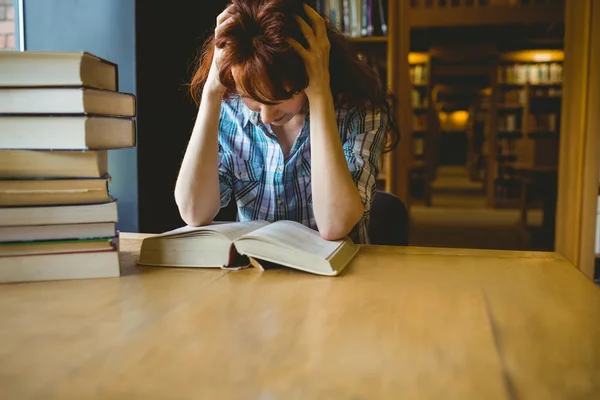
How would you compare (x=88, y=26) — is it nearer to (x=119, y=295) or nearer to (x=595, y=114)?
(x=119, y=295)

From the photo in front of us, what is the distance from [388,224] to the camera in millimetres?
1431

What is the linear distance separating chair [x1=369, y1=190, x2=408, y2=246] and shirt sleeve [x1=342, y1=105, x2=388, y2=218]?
0.18 metres

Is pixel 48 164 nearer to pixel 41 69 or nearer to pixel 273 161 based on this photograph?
pixel 41 69

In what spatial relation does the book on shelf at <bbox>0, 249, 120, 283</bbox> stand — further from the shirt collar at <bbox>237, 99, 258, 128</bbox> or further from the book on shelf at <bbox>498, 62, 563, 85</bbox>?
the book on shelf at <bbox>498, 62, 563, 85</bbox>

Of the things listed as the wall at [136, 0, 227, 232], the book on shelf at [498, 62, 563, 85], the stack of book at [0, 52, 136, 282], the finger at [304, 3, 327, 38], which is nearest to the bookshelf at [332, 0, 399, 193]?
the wall at [136, 0, 227, 232]

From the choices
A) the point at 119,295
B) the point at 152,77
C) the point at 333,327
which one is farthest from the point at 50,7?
the point at 333,327

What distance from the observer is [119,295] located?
727 mm

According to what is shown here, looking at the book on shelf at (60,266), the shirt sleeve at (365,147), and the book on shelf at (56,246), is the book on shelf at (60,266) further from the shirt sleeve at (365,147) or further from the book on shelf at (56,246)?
the shirt sleeve at (365,147)

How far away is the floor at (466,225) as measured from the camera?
13.4 feet

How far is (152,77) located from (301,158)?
537 millimetres

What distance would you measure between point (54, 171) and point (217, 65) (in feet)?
1.16

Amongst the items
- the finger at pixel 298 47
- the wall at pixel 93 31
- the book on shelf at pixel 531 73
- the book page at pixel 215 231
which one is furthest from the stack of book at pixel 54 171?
the book on shelf at pixel 531 73

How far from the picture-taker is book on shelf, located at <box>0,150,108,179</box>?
2.54 feet

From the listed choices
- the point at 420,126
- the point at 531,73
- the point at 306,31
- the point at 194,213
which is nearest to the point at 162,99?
the point at 194,213
